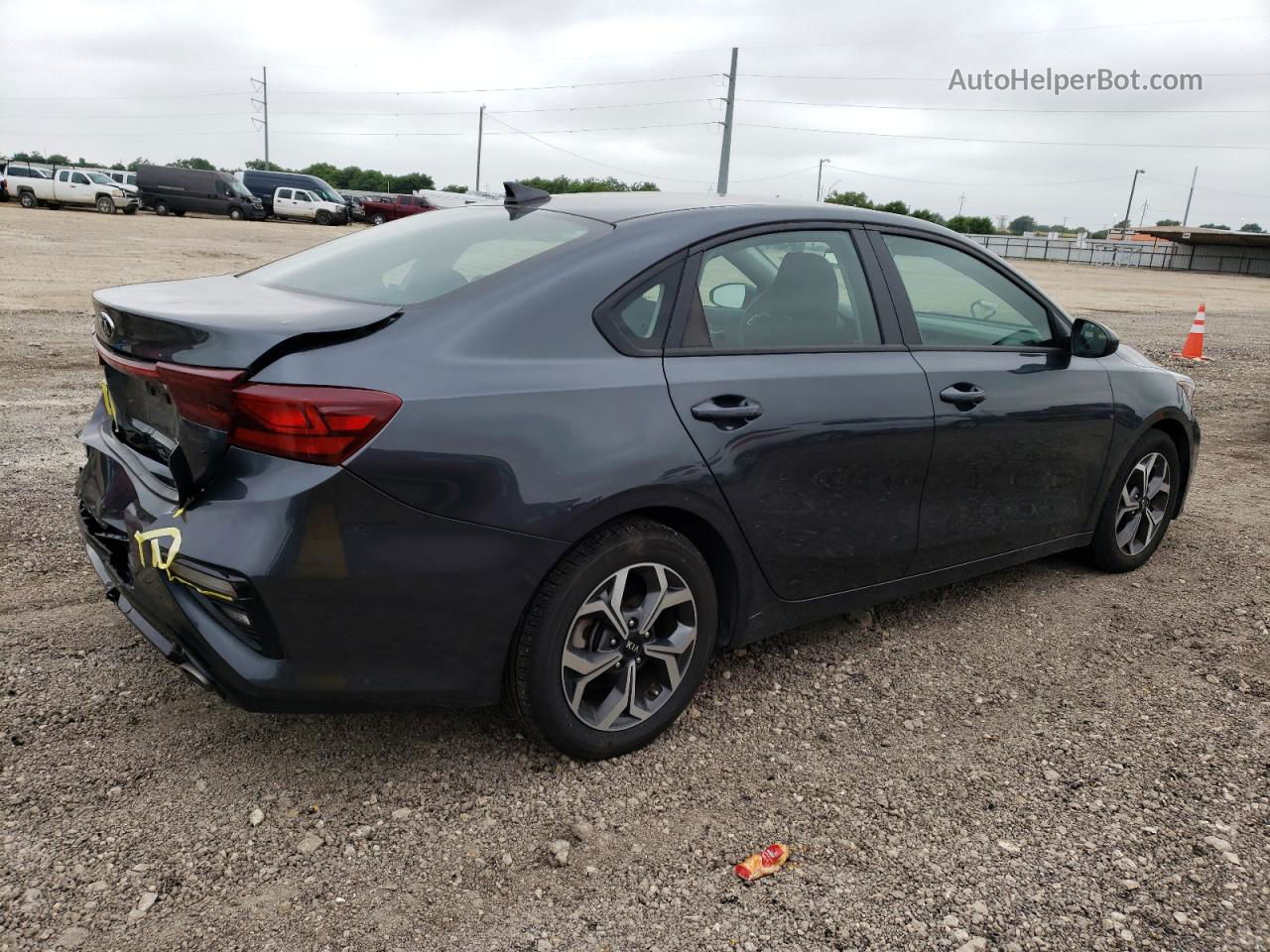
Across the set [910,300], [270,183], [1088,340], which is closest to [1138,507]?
[1088,340]

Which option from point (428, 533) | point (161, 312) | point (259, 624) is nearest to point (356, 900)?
point (259, 624)

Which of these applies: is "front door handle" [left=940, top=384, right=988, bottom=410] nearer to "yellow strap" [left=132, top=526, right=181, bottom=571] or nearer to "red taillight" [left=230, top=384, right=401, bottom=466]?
"red taillight" [left=230, top=384, right=401, bottom=466]

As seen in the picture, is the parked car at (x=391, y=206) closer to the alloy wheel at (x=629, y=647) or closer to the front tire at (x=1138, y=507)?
the front tire at (x=1138, y=507)

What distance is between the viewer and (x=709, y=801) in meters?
2.82

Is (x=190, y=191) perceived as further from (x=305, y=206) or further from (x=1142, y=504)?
(x=1142, y=504)

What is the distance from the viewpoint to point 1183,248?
209ft

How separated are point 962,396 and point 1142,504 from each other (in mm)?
1644

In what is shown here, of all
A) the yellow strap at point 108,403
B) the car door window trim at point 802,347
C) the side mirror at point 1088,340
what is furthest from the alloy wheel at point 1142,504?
the yellow strap at point 108,403

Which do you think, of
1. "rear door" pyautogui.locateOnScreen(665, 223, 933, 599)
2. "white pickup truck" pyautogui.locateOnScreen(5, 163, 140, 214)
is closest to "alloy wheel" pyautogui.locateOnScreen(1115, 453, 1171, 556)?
"rear door" pyautogui.locateOnScreen(665, 223, 933, 599)

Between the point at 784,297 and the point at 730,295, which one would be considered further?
the point at 784,297

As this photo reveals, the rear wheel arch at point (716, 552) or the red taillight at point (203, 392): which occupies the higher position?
the red taillight at point (203, 392)

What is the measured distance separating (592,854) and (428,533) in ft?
3.02

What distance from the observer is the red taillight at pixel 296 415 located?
2.35 m

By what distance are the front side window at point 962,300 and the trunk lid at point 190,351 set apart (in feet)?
6.43
